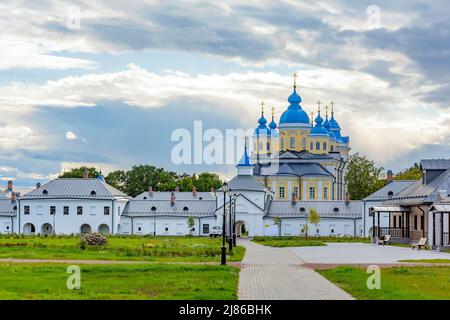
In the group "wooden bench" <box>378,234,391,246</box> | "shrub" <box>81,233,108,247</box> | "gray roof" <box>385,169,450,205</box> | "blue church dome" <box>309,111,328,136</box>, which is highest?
"blue church dome" <box>309,111,328,136</box>

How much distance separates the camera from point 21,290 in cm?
2109

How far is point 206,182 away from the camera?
4875 inches

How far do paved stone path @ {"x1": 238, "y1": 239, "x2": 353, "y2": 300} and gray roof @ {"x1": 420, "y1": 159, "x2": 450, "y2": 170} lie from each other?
28520 mm

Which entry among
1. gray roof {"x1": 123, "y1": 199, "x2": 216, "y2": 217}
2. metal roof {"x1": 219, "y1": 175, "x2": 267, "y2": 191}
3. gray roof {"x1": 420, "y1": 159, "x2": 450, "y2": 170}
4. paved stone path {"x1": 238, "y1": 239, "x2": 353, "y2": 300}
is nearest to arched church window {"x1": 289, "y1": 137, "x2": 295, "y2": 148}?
metal roof {"x1": 219, "y1": 175, "x2": 267, "y2": 191}

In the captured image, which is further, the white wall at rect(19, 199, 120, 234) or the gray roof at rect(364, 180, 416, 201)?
the white wall at rect(19, 199, 120, 234)

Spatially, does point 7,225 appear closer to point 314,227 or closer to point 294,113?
point 314,227

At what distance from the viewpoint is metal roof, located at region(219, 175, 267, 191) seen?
284 feet

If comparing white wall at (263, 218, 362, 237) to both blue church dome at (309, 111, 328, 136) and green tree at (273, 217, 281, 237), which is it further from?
blue church dome at (309, 111, 328, 136)

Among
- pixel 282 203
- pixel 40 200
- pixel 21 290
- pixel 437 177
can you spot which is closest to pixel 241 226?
pixel 282 203

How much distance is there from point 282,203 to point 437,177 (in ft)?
101

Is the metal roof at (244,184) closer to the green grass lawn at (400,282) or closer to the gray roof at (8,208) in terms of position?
the gray roof at (8,208)

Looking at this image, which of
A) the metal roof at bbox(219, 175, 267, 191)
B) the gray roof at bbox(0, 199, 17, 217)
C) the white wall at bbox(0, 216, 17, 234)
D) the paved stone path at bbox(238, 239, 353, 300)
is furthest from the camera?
the gray roof at bbox(0, 199, 17, 217)

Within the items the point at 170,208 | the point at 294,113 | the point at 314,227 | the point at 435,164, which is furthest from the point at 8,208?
the point at 435,164

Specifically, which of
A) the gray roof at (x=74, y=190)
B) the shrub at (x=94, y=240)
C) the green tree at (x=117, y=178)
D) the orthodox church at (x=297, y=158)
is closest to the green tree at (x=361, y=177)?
the orthodox church at (x=297, y=158)
